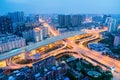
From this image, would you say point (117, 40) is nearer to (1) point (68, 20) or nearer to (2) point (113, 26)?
(2) point (113, 26)

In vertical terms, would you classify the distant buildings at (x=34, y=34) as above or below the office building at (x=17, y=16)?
below

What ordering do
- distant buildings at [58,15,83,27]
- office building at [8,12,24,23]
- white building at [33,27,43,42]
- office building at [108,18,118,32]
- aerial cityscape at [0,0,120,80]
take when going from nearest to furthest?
aerial cityscape at [0,0,120,80] → white building at [33,27,43,42] → office building at [108,18,118,32] → office building at [8,12,24,23] → distant buildings at [58,15,83,27]

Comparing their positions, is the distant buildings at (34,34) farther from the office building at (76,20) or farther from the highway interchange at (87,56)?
the office building at (76,20)

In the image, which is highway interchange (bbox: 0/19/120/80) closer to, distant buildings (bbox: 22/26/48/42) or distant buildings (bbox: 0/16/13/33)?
distant buildings (bbox: 22/26/48/42)

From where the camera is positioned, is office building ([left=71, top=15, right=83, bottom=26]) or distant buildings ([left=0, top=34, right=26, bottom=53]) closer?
distant buildings ([left=0, top=34, right=26, bottom=53])

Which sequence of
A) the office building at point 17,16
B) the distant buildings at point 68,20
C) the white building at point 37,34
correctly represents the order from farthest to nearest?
the distant buildings at point 68,20
the office building at point 17,16
the white building at point 37,34

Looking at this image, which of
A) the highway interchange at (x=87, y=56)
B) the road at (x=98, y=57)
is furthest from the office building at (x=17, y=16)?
the road at (x=98, y=57)

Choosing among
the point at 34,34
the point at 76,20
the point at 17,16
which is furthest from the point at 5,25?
the point at 76,20

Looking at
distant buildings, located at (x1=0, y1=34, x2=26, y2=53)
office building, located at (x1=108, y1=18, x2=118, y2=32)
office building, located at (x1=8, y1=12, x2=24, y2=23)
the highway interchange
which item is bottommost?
the highway interchange

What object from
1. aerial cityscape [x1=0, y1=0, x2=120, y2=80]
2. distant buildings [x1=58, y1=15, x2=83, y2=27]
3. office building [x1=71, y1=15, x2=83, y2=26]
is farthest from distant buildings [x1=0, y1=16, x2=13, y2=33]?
office building [x1=71, y1=15, x2=83, y2=26]
